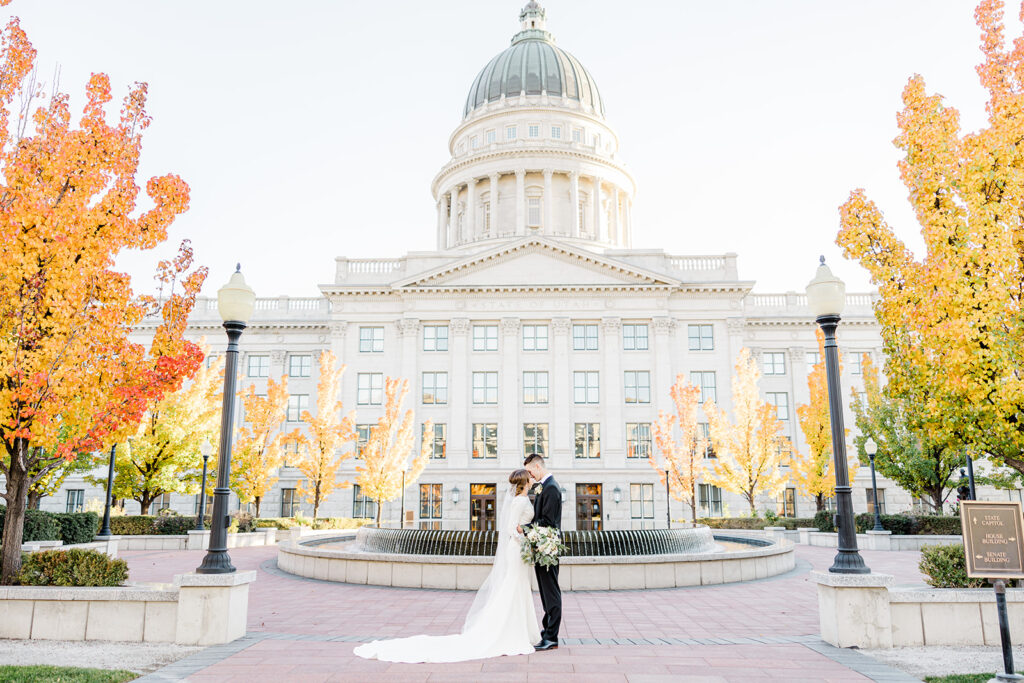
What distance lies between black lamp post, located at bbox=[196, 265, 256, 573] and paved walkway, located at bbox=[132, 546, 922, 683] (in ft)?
4.48

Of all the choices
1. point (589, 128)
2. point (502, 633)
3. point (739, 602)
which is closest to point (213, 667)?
point (502, 633)

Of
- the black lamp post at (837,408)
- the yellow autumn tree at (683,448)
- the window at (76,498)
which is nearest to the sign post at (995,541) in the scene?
the black lamp post at (837,408)

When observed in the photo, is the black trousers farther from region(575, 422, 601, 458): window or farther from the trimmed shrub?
region(575, 422, 601, 458): window

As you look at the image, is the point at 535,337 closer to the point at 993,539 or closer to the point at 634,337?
the point at 634,337

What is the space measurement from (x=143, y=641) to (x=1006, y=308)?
13.5 meters

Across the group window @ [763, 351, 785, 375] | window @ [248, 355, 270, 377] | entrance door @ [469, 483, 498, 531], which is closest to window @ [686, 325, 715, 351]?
window @ [763, 351, 785, 375]

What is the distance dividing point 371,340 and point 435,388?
18.8ft

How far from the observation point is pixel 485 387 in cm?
4481

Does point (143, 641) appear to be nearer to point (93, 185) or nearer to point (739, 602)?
point (93, 185)

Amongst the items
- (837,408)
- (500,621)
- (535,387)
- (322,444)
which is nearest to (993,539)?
(837,408)

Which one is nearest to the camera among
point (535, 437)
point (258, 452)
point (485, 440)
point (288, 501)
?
point (258, 452)

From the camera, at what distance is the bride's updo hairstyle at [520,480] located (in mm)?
9664

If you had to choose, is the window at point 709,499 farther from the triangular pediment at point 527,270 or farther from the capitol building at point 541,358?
the triangular pediment at point 527,270

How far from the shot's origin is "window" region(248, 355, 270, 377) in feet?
164
